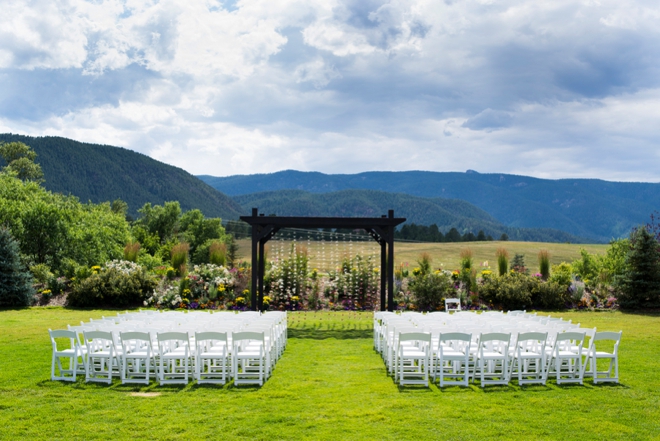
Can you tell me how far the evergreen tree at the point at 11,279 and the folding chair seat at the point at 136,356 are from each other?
11.4 metres

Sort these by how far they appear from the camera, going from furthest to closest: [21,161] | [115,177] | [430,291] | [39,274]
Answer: [115,177]
[21,161]
[39,274]
[430,291]

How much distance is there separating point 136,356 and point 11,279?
13.3 m

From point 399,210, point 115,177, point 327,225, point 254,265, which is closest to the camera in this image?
point 327,225

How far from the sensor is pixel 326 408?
21.4 ft

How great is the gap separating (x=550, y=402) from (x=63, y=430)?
225 inches

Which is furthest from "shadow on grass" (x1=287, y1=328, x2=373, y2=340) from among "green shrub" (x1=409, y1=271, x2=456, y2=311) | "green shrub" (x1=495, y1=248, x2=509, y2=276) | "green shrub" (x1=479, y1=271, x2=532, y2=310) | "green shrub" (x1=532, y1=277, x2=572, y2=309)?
"green shrub" (x1=495, y1=248, x2=509, y2=276)

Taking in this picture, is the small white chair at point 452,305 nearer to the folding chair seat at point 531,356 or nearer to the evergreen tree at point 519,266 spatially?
the evergreen tree at point 519,266

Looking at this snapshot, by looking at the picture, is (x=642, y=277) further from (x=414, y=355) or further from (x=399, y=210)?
(x=399, y=210)

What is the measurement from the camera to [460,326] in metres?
9.02

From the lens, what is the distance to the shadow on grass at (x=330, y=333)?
1261 cm

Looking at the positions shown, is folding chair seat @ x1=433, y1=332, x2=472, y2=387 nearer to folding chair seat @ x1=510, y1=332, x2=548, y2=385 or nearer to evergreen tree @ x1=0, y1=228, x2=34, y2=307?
folding chair seat @ x1=510, y1=332, x2=548, y2=385

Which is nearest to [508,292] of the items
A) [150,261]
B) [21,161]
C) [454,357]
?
[454,357]

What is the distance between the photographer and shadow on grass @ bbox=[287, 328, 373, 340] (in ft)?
41.4

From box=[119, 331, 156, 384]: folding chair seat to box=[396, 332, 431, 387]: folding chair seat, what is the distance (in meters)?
3.51
